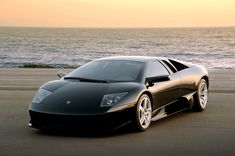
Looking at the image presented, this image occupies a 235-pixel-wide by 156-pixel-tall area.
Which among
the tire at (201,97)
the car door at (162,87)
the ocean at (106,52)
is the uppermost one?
the car door at (162,87)

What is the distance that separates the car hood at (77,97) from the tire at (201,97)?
257 cm

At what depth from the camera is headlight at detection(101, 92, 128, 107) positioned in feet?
29.7

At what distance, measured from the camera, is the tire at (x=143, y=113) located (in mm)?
9250

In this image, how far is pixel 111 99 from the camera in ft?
29.9

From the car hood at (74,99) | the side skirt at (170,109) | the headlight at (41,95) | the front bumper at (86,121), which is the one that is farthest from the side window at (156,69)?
the headlight at (41,95)

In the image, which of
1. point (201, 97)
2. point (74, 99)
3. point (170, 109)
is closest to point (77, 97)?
point (74, 99)

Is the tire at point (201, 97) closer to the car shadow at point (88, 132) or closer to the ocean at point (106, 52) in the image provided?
the car shadow at point (88, 132)

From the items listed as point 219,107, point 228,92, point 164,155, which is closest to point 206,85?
point 219,107

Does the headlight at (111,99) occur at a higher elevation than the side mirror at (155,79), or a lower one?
lower

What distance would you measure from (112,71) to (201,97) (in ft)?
8.53

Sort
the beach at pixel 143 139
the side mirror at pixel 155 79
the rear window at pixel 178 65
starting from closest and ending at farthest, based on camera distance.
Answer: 1. the beach at pixel 143 139
2. the side mirror at pixel 155 79
3. the rear window at pixel 178 65

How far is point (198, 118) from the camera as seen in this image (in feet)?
35.9

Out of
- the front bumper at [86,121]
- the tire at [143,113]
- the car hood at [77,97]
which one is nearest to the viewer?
the front bumper at [86,121]

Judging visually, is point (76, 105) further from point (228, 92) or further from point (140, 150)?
point (228, 92)
